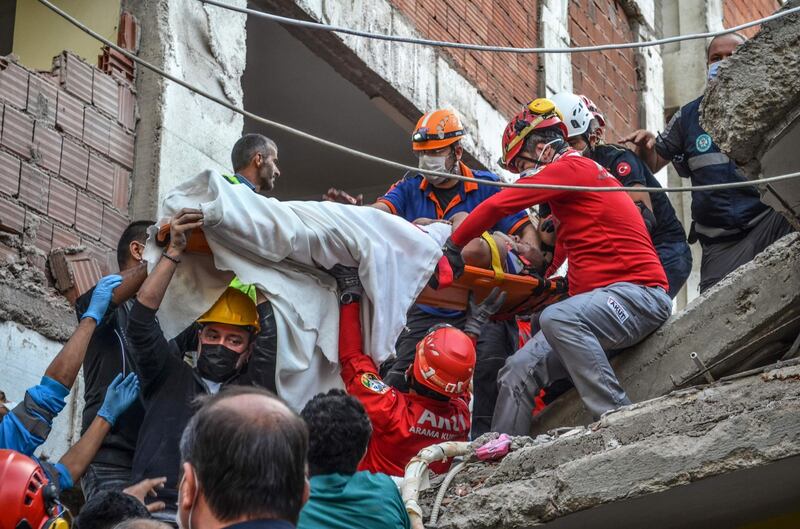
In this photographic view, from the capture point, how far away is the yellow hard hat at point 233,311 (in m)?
6.39

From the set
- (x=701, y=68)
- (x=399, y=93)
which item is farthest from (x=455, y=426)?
(x=701, y=68)

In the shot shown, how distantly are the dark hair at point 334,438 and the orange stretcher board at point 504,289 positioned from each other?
1955 mm

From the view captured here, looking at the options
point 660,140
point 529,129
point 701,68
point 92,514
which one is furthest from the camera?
point 701,68

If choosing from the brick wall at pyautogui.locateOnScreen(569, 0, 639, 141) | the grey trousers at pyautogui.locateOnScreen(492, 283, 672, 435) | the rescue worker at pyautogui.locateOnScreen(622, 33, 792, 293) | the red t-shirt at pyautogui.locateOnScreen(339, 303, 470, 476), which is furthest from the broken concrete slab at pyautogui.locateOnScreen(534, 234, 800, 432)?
the brick wall at pyautogui.locateOnScreen(569, 0, 639, 141)

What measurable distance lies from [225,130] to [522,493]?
3829 mm

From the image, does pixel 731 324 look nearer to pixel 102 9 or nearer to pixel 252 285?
pixel 252 285

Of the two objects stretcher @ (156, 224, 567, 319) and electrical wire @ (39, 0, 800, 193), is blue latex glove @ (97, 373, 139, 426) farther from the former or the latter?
stretcher @ (156, 224, 567, 319)

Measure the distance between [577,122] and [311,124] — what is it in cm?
408

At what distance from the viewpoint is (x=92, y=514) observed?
4672mm

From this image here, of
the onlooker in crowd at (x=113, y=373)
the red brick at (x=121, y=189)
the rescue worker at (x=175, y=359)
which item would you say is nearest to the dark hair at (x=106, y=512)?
the rescue worker at (x=175, y=359)

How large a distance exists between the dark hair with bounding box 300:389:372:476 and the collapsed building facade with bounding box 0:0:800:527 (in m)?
1.01

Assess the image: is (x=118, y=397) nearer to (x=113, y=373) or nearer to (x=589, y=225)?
(x=113, y=373)

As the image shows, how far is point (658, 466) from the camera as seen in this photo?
211 inches

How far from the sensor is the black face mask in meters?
6.35
